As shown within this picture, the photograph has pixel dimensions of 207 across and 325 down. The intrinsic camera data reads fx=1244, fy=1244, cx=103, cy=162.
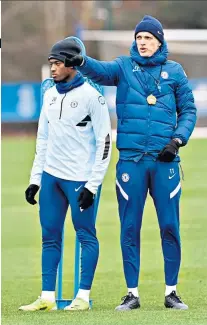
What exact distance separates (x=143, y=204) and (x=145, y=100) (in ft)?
2.30

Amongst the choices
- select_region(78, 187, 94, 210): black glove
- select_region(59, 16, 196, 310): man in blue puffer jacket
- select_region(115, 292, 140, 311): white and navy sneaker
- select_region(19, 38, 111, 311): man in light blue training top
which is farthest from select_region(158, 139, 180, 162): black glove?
select_region(115, 292, 140, 311): white and navy sneaker

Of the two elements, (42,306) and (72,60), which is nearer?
(72,60)

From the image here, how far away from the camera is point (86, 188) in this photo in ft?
27.0

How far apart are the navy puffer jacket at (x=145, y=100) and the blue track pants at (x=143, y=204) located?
0.35ft

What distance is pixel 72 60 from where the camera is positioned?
8141mm

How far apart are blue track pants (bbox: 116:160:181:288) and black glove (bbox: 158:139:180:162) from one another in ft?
0.26

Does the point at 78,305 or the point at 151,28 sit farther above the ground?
the point at 151,28

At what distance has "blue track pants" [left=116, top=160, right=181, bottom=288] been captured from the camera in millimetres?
8281

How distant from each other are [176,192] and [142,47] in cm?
100

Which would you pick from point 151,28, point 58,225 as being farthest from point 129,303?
point 151,28

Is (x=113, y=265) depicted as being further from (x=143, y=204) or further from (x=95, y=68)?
(x=95, y=68)

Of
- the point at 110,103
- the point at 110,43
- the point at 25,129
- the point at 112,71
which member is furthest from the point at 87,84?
the point at 25,129

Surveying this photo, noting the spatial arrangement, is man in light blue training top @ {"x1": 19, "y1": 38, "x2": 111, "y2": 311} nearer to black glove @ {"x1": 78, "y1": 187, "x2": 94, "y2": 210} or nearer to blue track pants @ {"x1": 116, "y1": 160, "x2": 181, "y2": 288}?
black glove @ {"x1": 78, "y1": 187, "x2": 94, "y2": 210}

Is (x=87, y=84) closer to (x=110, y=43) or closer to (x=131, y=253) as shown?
(x=131, y=253)
